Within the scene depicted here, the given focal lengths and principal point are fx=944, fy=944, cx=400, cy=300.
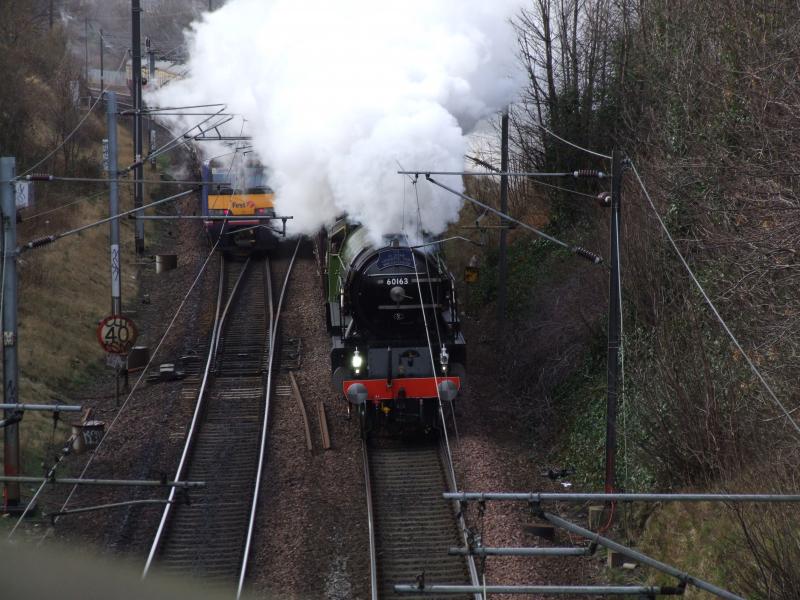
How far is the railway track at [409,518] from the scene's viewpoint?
10.6m

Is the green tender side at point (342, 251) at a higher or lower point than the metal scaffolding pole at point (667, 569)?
Answer: higher

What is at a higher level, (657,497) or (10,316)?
(10,316)

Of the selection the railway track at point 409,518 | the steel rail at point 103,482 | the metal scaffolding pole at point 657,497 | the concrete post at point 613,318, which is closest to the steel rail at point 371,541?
the railway track at point 409,518

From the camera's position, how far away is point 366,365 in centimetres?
1411

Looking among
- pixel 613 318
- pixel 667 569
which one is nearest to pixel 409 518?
pixel 613 318

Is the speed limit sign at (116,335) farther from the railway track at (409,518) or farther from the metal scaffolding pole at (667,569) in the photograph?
the metal scaffolding pole at (667,569)

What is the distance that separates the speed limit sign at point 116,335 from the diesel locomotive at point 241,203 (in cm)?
805

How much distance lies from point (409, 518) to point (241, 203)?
48.3 ft

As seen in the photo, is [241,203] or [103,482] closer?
[103,482]

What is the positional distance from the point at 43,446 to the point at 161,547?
14.8ft

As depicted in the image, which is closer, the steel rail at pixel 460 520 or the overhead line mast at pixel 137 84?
the steel rail at pixel 460 520

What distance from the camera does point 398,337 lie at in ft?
46.6

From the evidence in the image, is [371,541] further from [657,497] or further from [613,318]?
[657,497]

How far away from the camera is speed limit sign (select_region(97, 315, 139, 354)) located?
54.3ft
